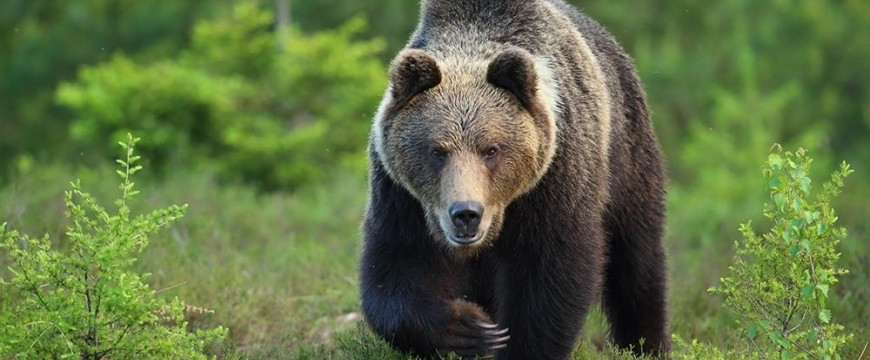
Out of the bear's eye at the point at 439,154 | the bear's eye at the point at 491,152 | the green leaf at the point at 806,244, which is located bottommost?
the green leaf at the point at 806,244

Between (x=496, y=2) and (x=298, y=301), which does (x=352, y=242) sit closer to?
(x=298, y=301)

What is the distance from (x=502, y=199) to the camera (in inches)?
224

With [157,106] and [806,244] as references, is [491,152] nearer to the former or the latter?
[806,244]

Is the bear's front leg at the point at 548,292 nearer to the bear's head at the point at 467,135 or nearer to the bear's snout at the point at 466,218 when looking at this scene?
the bear's head at the point at 467,135

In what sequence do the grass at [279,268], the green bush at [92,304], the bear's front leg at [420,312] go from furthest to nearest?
the grass at [279,268] → the bear's front leg at [420,312] → the green bush at [92,304]

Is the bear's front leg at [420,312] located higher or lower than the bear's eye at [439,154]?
lower

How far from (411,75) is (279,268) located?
3788 millimetres

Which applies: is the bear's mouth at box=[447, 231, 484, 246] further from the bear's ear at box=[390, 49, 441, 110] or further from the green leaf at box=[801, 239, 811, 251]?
the green leaf at box=[801, 239, 811, 251]

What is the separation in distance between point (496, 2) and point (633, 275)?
1.90 m

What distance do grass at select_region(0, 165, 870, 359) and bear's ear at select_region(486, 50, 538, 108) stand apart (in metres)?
1.42

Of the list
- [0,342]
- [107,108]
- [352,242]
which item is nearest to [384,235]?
[0,342]

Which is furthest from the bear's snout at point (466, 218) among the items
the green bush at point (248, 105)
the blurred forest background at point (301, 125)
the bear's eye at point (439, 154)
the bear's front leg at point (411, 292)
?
the green bush at point (248, 105)

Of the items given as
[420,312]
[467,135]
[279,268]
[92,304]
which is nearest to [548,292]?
[420,312]

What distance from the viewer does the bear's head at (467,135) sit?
555cm
